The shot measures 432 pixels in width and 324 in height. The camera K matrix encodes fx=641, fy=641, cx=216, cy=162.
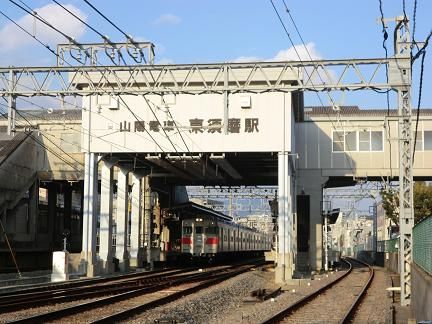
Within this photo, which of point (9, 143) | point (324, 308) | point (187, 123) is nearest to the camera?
point (324, 308)

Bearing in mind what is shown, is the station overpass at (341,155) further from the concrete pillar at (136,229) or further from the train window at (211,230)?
the concrete pillar at (136,229)

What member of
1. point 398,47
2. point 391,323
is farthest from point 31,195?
point 391,323

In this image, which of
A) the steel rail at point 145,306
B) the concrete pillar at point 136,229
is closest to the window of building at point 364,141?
the concrete pillar at point 136,229

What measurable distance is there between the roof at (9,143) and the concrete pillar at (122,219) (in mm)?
5383

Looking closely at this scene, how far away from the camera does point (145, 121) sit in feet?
97.9

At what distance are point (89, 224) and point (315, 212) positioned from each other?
50.6ft

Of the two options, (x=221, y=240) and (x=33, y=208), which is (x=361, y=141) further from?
(x=33, y=208)

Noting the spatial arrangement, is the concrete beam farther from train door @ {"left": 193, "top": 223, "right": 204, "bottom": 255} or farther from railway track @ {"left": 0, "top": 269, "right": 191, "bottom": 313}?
railway track @ {"left": 0, "top": 269, "right": 191, "bottom": 313}

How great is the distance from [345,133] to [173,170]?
10.6 metres

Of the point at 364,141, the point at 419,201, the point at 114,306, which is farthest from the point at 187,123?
the point at 419,201

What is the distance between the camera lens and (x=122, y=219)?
111 ft

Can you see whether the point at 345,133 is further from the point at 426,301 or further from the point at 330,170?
the point at 426,301

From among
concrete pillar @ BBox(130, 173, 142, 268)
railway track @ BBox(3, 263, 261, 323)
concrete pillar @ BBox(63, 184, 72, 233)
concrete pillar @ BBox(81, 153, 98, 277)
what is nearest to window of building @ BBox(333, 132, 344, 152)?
concrete pillar @ BBox(130, 173, 142, 268)

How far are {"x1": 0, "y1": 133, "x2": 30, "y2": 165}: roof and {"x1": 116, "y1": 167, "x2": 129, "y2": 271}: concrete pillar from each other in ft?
17.7
